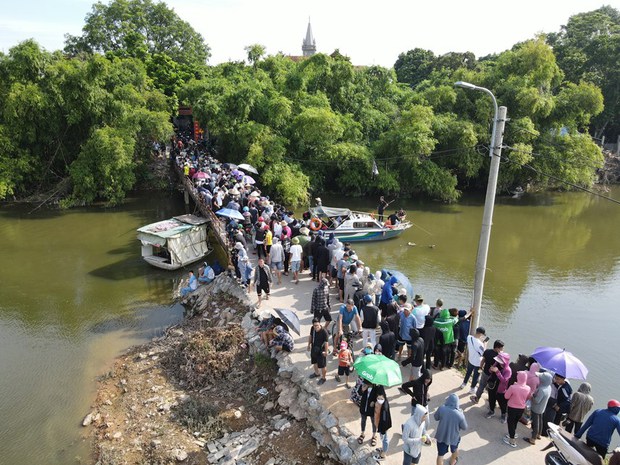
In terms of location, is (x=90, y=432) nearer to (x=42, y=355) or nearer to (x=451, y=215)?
(x=42, y=355)

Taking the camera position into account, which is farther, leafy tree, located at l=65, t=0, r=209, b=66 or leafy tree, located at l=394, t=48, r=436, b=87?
leafy tree, located at l=394, t=48, r=436, b=87

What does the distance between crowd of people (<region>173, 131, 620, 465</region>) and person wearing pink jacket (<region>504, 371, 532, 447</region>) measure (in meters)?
0.02

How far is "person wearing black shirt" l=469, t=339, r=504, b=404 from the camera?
→ 790 centimetres

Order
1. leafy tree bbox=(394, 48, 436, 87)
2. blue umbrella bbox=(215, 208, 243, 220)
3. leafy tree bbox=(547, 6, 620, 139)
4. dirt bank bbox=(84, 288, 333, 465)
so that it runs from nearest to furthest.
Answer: dirt bank bbox=(84, 288, 333, 465)
blue umbrella bbox=(215, 208, 243, 220)
leafy tree bbox=(547, 6, 620, 139)
leafy tree bbox=(394, 48, 436, 87)

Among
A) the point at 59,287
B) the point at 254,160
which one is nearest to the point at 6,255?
the point at 59,287

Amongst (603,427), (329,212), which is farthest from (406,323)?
(329,212)

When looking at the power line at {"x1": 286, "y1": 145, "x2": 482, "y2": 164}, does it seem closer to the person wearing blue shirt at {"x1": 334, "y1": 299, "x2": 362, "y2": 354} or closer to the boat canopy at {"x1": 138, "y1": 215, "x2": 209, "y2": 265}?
the boat canopy at {"x1": 138, "y1": 215, "x2": 209, "y2": 265}

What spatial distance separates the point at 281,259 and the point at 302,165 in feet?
61.0

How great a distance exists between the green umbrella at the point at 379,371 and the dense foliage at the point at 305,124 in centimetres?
2122

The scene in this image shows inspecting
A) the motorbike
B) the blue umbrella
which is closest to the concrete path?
the motorbike

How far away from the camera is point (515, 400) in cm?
730

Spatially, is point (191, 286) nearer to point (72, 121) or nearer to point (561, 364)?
point (561, 364)

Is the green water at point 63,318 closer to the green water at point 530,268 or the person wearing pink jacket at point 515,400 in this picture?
the person wearing pink jacket at point 515,400

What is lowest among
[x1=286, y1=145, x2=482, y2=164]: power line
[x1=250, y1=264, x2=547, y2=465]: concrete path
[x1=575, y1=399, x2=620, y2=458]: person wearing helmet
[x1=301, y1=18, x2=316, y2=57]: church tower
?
[x1=250, y1=264, x2=547, y2=465]: concrete path
